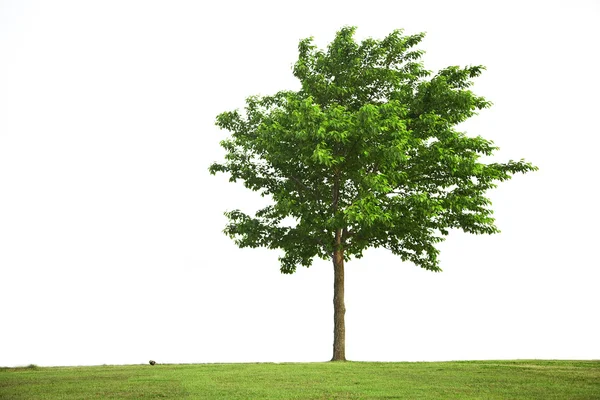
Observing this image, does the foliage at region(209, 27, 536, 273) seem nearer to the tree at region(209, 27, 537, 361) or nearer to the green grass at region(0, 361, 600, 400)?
the tree at region(209, 27, 537, 361)

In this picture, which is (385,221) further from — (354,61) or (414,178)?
(354,61)

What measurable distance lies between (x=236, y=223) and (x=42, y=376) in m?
10.1

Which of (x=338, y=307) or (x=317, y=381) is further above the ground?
(x=338, y=307)

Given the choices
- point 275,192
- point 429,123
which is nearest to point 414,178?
point 429,123

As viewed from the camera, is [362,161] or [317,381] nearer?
[317,381]

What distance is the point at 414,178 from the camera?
2617 centimetres

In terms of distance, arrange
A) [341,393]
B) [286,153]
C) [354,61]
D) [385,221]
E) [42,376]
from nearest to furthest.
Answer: [341,393]
[42,376]
[385,221]
[286,153]
[354,61]

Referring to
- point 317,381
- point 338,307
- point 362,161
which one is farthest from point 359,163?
point 317,381

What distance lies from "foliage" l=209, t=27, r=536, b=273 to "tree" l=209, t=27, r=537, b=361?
0.15 feet

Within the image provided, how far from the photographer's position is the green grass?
1473 cm

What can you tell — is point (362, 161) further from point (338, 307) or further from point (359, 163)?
point (338, 307)

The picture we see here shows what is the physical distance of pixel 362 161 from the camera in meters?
24.3

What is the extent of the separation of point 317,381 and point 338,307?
26.7 feet

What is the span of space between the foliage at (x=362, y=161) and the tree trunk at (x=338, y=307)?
422 millimetres
